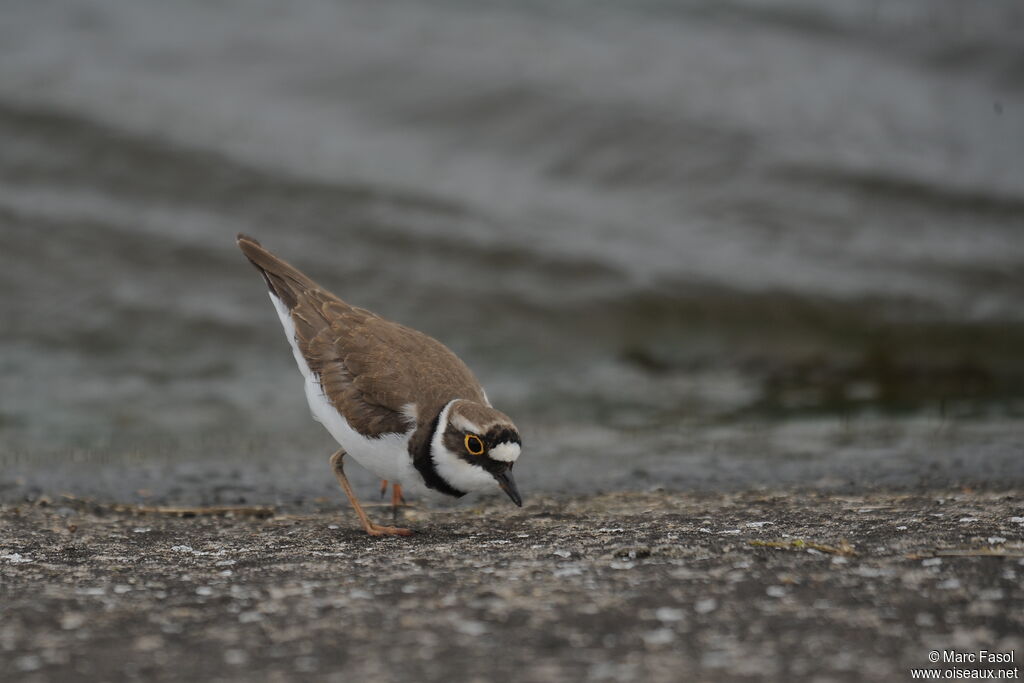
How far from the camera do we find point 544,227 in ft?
37.1

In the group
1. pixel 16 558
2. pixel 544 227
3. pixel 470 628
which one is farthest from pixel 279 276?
pixel 544 227

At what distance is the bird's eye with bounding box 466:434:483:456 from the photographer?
5234 mm

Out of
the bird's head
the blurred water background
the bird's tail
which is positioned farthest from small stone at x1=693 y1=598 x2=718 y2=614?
the bird's tail

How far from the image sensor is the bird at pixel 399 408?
5297mm

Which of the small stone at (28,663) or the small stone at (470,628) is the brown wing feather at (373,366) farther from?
the small stone at (28,663)

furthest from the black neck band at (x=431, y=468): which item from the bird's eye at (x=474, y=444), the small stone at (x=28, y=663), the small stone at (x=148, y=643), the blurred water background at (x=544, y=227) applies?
the small stone at (x=28, y=663)

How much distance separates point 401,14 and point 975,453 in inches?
354

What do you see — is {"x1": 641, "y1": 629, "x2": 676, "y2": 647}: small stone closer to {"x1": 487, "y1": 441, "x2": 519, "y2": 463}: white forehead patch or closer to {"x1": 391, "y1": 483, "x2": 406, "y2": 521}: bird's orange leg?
{"x1": 487, "y1": 441, "x2": 519, "y2": 463}: white forehead patch

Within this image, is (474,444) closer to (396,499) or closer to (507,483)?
(507,483)

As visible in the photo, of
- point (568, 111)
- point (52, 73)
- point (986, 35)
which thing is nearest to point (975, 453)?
point (568, 111)

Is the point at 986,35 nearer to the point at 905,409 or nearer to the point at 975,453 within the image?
the point at 905,409

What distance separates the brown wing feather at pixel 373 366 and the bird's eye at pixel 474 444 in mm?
302

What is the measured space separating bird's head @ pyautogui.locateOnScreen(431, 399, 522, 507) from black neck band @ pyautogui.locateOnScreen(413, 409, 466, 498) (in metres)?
0.02

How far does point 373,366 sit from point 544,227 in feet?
18.7
